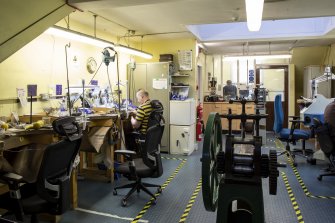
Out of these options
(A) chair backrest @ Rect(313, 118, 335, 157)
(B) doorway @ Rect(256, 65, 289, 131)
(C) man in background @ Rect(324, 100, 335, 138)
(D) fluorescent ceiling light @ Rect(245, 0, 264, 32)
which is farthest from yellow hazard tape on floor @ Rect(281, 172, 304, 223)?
(B) doorway @ Rect(256, 65, 289, 131)

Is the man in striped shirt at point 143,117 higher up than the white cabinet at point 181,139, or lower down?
higher up

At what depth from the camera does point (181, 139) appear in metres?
6.12

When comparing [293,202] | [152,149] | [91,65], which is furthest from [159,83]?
[293,202]

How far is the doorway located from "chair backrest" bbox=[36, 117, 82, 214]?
7.60m

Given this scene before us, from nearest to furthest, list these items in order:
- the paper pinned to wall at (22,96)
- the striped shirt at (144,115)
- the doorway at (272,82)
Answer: the paper pinned to wall at (22,96) → the striped shirt at (144,115) → the doorway at (272,82)

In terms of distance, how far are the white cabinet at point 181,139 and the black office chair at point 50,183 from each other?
3732 mm

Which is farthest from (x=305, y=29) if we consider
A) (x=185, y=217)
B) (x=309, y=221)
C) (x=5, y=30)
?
(x=5, y=30)

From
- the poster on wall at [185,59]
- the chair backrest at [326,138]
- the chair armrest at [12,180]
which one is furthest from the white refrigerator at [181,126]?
the chair armrest at [12,180]

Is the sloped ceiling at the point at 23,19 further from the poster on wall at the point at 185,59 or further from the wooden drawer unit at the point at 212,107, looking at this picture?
the wooden drawer unit at the point at 212,107

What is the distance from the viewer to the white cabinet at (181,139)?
608 cm

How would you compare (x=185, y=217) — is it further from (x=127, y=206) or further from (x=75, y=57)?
(x=75, y=57)

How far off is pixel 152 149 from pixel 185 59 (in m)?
3.54

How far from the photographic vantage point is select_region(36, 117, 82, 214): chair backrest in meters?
2.23

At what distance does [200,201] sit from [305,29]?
4.87 meters
